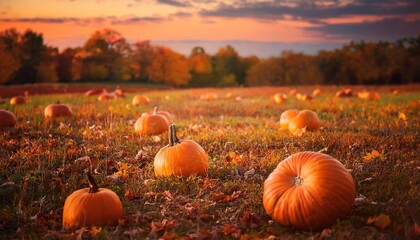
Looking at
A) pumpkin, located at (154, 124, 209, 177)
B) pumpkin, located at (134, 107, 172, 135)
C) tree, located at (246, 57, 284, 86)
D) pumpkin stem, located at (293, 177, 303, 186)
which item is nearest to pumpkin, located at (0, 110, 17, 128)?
pumpkin, located at (134, 107, 172, 135)

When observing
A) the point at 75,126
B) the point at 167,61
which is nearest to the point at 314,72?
the point at 167,61

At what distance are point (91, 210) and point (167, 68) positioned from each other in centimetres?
5794

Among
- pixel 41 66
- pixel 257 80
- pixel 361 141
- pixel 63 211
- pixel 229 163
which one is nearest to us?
pixel 63 211

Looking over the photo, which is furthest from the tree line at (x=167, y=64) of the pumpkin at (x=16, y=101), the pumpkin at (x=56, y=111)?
the pumpkin at (x=56, y=111)

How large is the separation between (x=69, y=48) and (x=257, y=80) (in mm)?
28146

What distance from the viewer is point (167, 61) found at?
61594mm

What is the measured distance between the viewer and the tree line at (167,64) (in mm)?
47406

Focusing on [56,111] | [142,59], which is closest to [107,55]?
[142,59]

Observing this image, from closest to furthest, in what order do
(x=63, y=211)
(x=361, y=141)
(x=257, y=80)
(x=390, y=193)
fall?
(x=63, y=211), (x=390, y=193), (x=361, y=141), (x=257, y=80)

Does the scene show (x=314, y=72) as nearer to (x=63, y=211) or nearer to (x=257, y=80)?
(x=257, y=80)

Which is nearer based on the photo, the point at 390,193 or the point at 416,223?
the point at 416,223

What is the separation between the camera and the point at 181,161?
5316 mm

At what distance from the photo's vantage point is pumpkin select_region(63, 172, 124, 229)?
3982mm

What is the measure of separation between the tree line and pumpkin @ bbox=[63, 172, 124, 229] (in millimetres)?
37312
